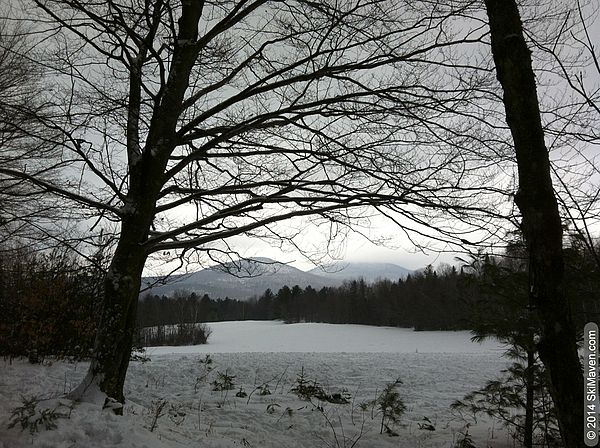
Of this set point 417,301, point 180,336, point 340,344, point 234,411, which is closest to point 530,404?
point 234,411

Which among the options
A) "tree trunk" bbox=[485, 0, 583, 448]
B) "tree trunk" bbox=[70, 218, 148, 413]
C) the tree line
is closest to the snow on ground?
the tree line

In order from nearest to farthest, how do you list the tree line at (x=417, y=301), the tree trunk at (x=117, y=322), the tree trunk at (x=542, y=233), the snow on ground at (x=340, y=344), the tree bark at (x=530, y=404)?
1. the tree trunk at (x=542, y=233)
2. the tree trunk at (x=117, y=322)
3. the tree line at (x=417, y=301)
4. the tree bark at (x=530, y=404)
5. the snow on ground at (x=340, y=344)

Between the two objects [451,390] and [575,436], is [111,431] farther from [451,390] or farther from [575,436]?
[451,390]

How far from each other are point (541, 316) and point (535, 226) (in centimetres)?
46

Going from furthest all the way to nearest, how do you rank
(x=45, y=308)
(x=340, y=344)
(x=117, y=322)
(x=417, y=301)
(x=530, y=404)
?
(x=417, y=301) < (x=340, y=344) < (x=45, y=308) < (x=530, y=404) < (x=117, y=322)

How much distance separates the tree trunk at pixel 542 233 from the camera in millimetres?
1883

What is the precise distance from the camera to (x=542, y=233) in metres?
1.98

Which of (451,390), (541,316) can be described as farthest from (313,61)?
(451,390)

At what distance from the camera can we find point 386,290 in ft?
197

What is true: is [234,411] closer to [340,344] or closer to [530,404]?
[530,404]

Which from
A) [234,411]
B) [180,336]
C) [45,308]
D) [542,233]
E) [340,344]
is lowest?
[180,336]

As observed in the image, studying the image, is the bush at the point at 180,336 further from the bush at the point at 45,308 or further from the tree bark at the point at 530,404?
the tree bark at the point at 530,404

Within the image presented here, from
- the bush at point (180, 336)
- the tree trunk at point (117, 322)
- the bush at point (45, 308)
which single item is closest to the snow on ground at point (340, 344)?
the bush at point (180, 336)

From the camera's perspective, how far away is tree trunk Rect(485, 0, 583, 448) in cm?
188
